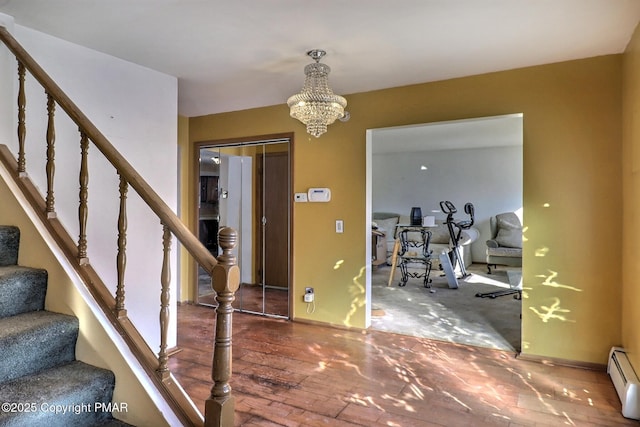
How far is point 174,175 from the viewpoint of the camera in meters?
3.32

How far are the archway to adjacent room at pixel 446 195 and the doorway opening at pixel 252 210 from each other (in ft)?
3.55

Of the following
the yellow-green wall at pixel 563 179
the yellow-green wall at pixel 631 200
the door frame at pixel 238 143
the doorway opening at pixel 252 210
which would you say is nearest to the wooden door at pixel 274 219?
the doorway opening at pixel 252 210

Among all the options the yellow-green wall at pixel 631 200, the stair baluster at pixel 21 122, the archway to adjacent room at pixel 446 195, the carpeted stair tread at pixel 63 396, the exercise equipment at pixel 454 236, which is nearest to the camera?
the carpeted stair tread at pixel 63 396

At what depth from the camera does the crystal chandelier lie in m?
2.69

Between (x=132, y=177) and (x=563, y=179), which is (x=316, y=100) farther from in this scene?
(x=563, y=179)

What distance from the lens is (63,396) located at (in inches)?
57.4

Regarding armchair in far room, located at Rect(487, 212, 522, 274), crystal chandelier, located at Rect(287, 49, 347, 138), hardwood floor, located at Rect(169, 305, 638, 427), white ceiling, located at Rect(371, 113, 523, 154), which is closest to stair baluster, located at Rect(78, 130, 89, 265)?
hardwood floor, located at Rect(169, 305, 638, 427)

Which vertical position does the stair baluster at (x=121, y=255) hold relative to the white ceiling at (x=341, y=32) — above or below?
below

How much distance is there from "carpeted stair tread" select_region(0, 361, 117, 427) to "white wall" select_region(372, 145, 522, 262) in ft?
24.3

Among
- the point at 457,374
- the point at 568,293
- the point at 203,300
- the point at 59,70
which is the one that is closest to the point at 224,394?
the point at 457,374

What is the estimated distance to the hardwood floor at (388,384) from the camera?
2186mm

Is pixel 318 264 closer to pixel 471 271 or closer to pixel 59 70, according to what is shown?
pixel 59 70

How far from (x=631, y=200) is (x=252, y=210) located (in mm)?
3529

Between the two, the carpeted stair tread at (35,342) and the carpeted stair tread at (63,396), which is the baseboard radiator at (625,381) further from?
the carpeted stair tread at (35,342)
